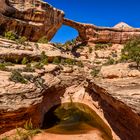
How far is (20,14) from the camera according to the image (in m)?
56.1

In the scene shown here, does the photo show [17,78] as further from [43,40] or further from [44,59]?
[43,40]

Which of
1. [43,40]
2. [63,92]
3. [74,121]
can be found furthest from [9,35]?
[74,121]

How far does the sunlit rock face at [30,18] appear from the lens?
53.7 metres

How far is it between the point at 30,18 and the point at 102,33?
2380 centimetres

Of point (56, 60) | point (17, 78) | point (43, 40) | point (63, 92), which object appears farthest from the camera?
point (43, 40)

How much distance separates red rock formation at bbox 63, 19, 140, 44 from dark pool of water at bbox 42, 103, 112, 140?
3225 cm

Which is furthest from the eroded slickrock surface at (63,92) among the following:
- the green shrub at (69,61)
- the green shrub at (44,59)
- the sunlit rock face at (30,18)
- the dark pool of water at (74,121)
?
the sunlit rock face at (30,18)

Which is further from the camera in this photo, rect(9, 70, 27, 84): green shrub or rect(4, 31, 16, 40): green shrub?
rect(4, 31, 16, 40): green shrub

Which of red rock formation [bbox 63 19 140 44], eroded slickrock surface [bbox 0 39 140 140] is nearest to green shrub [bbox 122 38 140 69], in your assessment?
eroded slickrock surface [bbox 0 39 140 140]

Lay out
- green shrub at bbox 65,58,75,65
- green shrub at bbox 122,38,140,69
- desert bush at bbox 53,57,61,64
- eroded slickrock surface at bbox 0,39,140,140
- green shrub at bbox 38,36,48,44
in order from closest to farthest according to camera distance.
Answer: eroded slickrock surface at bbox 0,39,140,140, green shrub at bbox 122,38,140,69, desert bush at bbox 53,57,61,64, green shrub at bbox 65,58,75,65, green shrub at bbox 38,36,48,44

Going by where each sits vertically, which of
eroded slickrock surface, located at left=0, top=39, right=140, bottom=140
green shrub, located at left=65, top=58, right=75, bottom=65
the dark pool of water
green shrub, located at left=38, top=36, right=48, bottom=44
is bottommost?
the dark pool of water

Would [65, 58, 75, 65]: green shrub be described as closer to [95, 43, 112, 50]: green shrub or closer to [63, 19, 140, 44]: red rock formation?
[63, 19, 140, 44]: red rock formation

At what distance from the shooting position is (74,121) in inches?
1398

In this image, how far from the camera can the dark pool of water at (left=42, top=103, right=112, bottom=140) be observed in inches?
1229
